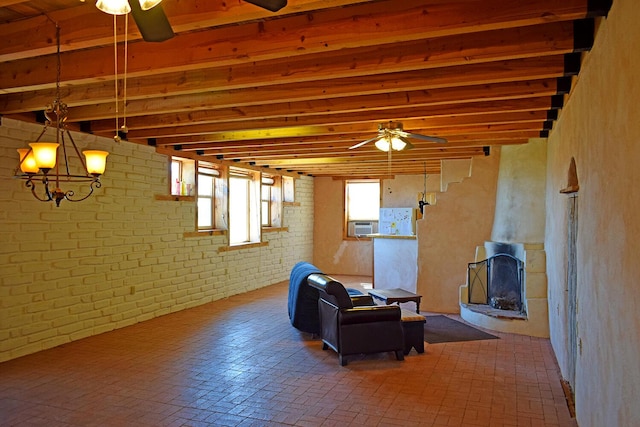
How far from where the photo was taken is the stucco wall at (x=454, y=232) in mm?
7047

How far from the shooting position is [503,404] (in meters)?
3.66

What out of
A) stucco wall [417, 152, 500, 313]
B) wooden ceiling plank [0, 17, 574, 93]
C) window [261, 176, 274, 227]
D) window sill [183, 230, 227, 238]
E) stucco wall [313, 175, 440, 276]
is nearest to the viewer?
wooden ceiling plank [0, 17, 574, 93]

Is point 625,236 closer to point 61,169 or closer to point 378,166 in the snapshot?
point 61,169

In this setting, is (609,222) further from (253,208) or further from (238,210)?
(253,208)

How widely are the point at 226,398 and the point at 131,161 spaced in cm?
366

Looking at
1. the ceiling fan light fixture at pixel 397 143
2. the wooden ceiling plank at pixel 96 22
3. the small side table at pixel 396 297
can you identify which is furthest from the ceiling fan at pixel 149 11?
the small side table at pixel 396 297

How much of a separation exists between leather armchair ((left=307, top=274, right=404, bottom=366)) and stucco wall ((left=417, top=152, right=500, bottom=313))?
2.68 meters

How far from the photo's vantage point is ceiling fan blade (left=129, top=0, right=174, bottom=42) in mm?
1767

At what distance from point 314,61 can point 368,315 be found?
97.5 inches

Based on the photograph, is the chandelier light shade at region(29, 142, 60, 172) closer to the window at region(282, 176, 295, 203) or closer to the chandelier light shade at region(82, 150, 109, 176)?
the chandelier light shade at region(82, 150, 109, 176)

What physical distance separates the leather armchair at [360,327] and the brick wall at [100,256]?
2.84 metres

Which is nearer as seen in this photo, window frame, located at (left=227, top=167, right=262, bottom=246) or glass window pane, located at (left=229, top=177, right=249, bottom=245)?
glass window pane, located at (left=229, top=177, right=249, bottom=245)

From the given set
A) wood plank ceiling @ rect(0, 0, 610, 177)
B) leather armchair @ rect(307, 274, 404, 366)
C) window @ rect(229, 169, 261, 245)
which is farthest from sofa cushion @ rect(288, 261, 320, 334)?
window @ rect(229, 169, 261, 245)

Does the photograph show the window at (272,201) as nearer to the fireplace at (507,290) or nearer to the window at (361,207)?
the window at (361,207)
